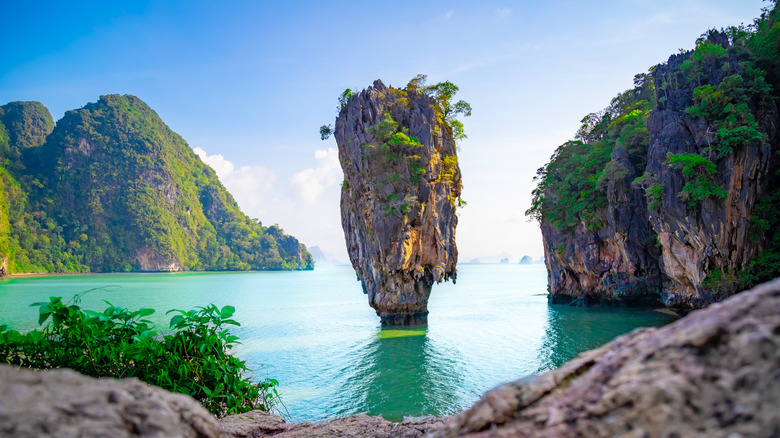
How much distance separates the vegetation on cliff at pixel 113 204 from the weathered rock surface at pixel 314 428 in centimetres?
9034

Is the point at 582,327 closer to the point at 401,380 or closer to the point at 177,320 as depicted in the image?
the point at 401,380

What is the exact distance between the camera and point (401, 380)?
13836 millimetres

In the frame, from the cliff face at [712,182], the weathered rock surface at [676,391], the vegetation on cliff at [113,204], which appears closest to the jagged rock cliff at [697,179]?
the cliff face at [712,182]

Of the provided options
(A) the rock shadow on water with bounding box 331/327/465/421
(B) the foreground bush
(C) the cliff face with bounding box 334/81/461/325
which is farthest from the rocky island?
(B) the foreground bush

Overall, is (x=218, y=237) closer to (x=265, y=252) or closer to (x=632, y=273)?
(x=265, y=252)

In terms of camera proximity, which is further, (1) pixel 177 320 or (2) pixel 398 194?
(2) pixel 398 194

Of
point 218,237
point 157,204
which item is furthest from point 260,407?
point 218,237

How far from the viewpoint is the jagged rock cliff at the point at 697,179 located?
54.8ft

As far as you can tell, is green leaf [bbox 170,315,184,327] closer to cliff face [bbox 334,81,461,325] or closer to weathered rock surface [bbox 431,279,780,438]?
weathered rock surface [bbox 431,279,780,438]

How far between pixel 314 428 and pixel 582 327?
75.7ft

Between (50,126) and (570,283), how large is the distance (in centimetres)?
14618

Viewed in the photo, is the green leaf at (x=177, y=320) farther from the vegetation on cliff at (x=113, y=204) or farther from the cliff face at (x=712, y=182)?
the vegetation on cliff at (x=113, y=204)

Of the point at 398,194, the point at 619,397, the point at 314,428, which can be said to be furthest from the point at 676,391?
the point at 398,194

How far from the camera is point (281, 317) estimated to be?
29391 millimetres
